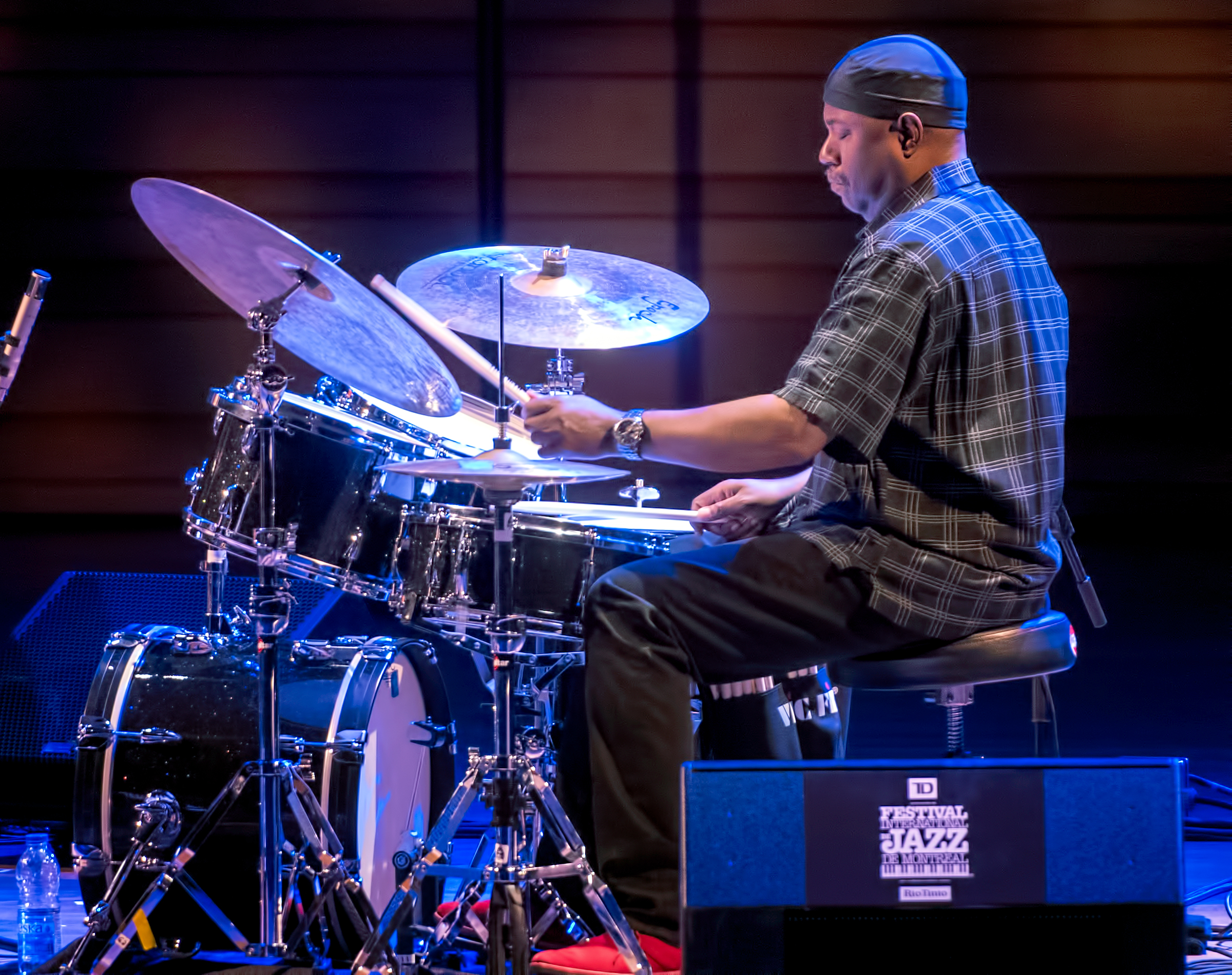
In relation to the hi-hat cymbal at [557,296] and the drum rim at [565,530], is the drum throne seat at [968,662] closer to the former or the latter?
the drum rim at [565,530]

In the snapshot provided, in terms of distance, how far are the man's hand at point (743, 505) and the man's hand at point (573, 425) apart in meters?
0.32

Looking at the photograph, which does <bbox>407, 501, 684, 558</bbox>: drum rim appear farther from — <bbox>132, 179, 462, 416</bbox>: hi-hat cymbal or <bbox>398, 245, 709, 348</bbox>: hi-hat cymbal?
<bbox>398, 245, 709, 348</bbox>: hi-hat cymbal

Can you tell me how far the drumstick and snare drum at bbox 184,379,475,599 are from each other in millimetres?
279

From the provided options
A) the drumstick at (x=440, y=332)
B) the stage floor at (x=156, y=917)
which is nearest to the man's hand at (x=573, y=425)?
the drumstick at (x=440, y=332)

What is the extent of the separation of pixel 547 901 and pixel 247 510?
33.5 inches

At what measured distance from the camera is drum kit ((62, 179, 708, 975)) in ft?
6.31

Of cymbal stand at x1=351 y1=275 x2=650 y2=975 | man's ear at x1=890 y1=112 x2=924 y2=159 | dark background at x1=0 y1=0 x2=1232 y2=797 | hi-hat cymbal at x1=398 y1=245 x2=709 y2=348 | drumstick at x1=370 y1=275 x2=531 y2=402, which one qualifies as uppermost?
dark background at x1=0 y1=0 x2=1232 y2=797

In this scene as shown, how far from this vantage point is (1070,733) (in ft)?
12.6

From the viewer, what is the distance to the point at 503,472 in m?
1.79

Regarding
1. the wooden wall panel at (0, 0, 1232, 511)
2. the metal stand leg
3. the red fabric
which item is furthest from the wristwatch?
the wooden wall panel at (0, 0, 1232, 511)

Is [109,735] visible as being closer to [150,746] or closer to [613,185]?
[150,746]

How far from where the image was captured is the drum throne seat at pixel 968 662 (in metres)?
1.88

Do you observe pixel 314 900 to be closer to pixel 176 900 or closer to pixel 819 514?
pixel 176 900

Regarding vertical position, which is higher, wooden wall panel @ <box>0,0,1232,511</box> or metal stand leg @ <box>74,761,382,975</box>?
wooden wall panel @ <box>0,0,1232,511</box>
